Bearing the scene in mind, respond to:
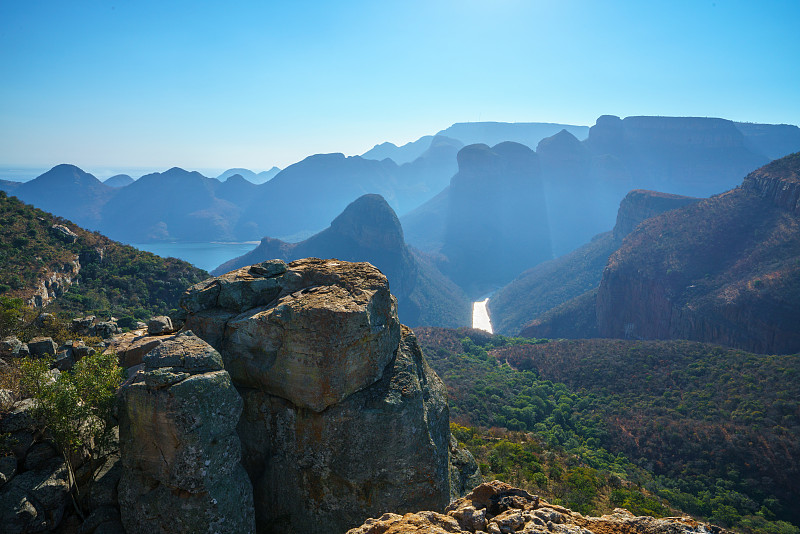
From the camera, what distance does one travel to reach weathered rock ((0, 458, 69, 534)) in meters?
9.11

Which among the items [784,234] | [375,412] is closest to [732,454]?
[375,412]

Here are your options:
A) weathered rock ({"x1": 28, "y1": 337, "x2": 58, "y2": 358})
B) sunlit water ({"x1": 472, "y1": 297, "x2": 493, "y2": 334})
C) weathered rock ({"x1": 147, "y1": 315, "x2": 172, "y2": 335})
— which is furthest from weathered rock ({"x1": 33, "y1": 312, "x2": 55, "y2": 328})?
sunlit water ({"x1": 472, "y1": 297, "x2": 493, "y2": 334})

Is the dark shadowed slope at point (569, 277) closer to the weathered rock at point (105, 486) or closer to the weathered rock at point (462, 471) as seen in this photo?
the weathered rock at point (462, 471)

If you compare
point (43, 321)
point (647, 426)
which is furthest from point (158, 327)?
point (647, 426)

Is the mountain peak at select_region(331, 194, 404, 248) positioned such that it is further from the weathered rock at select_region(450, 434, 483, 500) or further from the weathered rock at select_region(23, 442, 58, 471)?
the weathered rock at select_region(23, 442, 58, 471)

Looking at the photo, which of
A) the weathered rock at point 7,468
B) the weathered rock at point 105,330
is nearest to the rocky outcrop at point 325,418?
the weathered rock at point 7,468

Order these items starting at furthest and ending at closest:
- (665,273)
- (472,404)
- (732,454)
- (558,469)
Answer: (665,273)
(472,404)
(732,454)
(558,469)

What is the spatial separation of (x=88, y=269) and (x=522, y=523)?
50803 millimetres

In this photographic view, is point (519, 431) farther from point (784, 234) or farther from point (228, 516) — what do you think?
point (784, 234)

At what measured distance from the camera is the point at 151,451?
9.66 meters

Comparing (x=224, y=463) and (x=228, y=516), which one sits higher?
(x=224, y=463)

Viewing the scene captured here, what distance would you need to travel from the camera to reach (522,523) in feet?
24.0

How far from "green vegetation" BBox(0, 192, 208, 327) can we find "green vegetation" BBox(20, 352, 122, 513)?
22.5m

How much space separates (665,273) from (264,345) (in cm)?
9057
